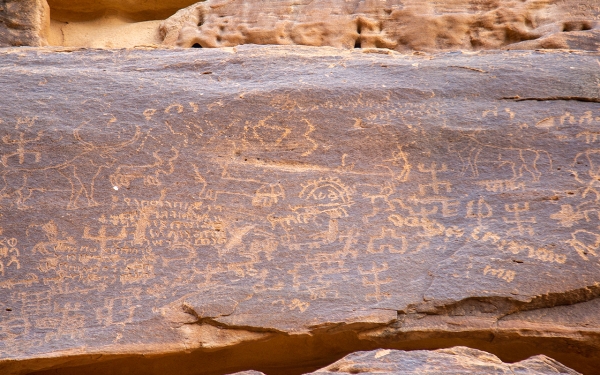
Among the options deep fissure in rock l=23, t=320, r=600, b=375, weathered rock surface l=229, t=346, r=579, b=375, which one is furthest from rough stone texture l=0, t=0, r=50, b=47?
weathered rock surface l=229, t=346, r=579, b=375

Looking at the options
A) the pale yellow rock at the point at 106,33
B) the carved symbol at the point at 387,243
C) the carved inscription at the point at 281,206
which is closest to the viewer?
the carved inscription at the point at 281,206

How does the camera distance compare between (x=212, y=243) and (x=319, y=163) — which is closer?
(x=212, y=243)

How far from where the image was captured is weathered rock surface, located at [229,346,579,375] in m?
2.53

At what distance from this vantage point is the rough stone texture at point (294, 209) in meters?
3.09

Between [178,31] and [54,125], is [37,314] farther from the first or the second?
[178,31]

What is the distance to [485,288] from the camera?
3.11 m

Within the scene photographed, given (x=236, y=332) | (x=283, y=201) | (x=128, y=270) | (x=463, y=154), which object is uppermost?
(x=463, y=154)

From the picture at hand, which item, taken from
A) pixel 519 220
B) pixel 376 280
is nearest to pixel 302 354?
pixel 376 280

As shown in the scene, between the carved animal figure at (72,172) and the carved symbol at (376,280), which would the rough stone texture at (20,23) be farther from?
the carved symbol at (376,280)

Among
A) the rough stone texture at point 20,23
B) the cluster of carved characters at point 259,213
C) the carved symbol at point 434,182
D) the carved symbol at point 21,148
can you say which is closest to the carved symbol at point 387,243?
the cluster of carved characters at point 259,213

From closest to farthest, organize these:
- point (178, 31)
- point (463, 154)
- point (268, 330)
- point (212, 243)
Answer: point (268, 330) < point (212, 243) < point (463, 154) < point (178, 31)

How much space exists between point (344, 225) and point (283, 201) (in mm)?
339

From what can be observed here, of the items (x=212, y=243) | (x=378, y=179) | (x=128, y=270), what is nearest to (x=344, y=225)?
(x=378, y=179)

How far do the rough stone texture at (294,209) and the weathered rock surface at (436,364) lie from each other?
39 centimetres
